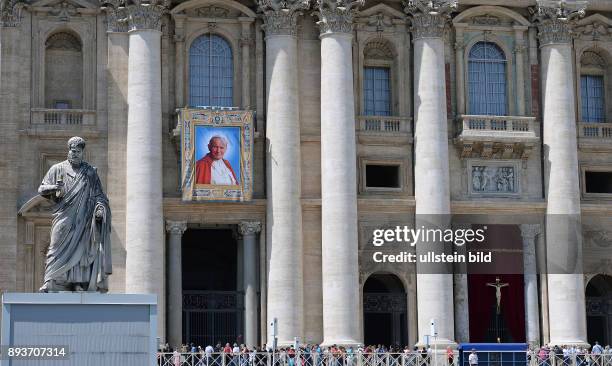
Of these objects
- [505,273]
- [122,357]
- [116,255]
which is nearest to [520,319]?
[505,273]

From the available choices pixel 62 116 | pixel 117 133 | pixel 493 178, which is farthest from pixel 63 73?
pixel 493 178

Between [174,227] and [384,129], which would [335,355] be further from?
[384,129]

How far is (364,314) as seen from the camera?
52406 mm

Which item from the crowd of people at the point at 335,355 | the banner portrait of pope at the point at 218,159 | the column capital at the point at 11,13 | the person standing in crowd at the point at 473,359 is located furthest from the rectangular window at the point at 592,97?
the column capital at the point at 11,13

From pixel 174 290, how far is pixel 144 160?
15.4 feet

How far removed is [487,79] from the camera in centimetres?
5344

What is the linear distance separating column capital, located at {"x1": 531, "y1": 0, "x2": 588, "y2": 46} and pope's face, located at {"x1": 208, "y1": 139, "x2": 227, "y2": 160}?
1291 centimetres

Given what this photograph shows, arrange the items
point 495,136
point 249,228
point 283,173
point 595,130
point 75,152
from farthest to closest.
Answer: point 595,130 → point 495,136 → point 249,228 → point 283,173 → point 75,152

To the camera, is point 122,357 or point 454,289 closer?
point 122,357

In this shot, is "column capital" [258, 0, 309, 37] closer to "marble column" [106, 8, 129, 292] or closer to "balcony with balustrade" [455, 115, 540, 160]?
"marble column" [106, 8, 129, 292]

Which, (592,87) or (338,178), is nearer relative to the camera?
(338,178)

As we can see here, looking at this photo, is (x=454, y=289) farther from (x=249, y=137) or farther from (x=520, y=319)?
(x=249, y=137)

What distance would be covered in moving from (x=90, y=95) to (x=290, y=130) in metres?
7.25

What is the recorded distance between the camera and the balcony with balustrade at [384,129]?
51.9m
